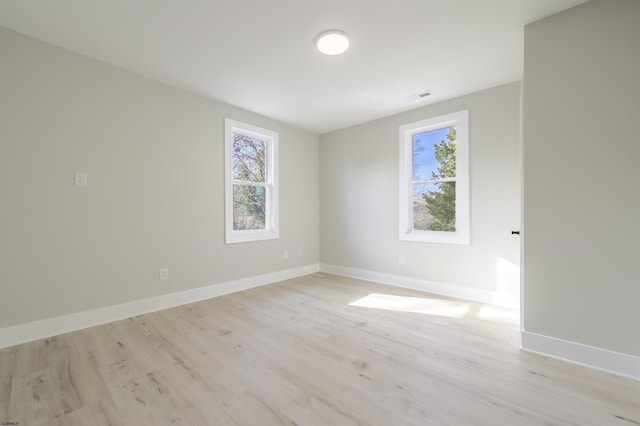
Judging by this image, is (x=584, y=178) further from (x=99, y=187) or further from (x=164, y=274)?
(x=99, y=187)

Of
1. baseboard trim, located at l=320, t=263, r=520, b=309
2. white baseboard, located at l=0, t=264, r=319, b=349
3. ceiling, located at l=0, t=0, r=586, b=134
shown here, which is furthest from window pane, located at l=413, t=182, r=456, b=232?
white baseboard, located at l=0, t=264, r=319, b=349

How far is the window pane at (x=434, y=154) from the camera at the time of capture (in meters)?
3.57

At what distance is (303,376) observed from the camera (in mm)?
1756

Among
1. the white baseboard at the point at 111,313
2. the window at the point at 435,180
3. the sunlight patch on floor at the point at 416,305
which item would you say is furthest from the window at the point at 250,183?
the window at the point at 435,180

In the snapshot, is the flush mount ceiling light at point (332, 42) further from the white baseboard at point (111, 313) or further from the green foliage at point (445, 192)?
the white baseboard at point (111, 313)

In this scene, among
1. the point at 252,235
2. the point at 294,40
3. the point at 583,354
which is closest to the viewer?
the point at 583,354

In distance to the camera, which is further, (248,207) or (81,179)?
(248,207)

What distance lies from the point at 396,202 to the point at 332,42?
7.88 ft

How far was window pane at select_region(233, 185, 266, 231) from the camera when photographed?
3.85 metres

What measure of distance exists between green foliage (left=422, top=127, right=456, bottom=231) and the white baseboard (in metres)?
2.68

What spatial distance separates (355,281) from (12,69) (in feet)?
14.3

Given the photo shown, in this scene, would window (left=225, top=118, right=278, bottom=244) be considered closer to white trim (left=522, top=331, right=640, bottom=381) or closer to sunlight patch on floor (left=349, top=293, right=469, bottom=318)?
sunlight patch on floor (left=349, top=293, right=469, bottom=318)

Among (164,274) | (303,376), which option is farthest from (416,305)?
(164,274)

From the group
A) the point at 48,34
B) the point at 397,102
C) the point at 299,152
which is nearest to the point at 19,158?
the point at 48,34
